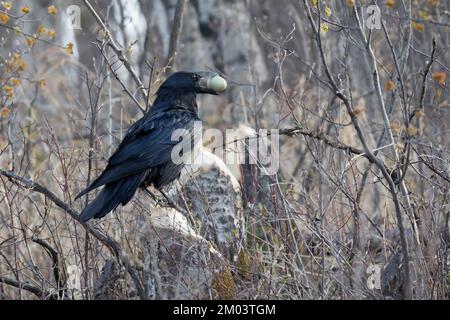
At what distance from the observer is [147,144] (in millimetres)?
6672

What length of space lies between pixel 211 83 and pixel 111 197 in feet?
5.55

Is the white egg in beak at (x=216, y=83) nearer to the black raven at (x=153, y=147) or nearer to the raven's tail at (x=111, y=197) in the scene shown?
the black raven at (x=153, y=147)

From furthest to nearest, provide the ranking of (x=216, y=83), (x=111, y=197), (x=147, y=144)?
(x=216, y=83) → (x=147, y=144) → (x=111, y=197)

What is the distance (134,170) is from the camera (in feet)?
21.0

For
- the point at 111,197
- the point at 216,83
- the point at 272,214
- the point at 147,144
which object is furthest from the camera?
the point at 216,83

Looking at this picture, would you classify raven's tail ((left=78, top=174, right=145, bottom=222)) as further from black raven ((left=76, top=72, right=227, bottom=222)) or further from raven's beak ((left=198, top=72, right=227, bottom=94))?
raven's beak ((left=198, top=72, right=227, bottom=94))

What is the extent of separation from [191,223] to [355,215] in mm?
1412

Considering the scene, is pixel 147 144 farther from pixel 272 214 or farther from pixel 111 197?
pixel 272 214

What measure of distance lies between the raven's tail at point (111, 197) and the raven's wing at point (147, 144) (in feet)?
0.20

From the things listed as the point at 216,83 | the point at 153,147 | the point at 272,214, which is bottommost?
the point at 272,214

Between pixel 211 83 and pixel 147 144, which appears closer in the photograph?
pixel 147 144

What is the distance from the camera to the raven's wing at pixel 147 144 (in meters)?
6.38

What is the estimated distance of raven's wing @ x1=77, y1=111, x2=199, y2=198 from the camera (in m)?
6.38

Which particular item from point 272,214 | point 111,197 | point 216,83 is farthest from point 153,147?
point 272,214
